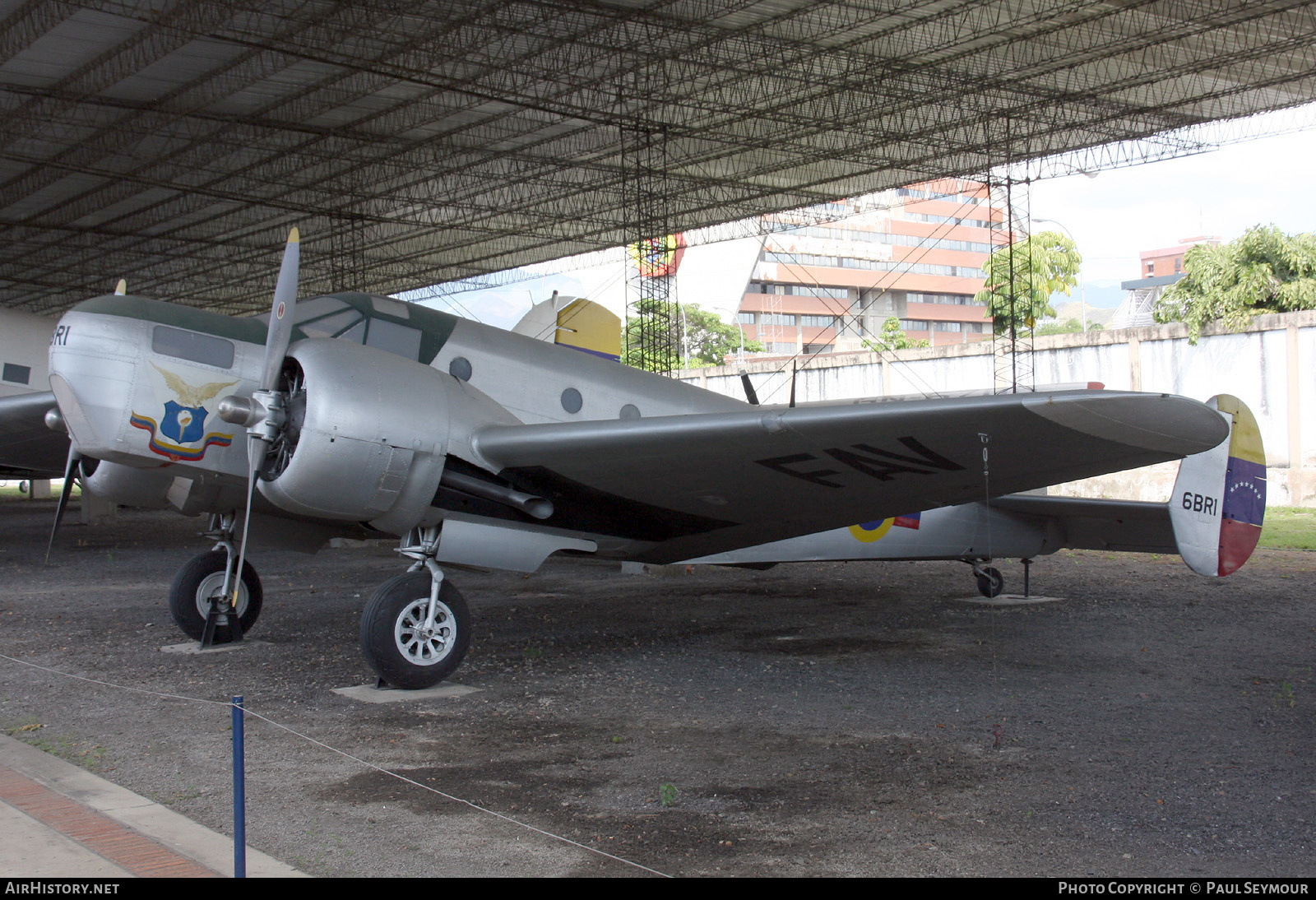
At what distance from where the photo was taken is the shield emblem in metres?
7.29

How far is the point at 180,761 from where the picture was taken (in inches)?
221

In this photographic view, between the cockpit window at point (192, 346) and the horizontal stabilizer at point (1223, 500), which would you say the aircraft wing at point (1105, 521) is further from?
the cockpit window at point (192, 346)

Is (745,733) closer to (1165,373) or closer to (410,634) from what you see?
(410,634)

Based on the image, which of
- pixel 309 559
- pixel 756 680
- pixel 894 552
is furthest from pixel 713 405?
pixel 309 559

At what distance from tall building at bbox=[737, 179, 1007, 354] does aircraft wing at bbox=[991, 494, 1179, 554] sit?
6820cm

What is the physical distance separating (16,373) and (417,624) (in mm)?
14101

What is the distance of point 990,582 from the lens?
466 inches

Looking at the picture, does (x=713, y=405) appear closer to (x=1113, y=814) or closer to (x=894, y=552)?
(x=894, y=552)

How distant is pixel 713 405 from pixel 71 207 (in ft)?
109

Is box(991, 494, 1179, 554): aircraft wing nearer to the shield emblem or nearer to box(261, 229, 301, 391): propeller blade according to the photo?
box(261, 229, 301, 391): propeller blade

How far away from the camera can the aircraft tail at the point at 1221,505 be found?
8.79 meters

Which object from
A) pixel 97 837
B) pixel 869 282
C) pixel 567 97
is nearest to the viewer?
pixel 97 837

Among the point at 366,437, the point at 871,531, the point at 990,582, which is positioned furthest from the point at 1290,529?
the point at 366,437

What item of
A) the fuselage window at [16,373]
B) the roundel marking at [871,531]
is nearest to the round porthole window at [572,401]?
the roundel marking at [871,531]
